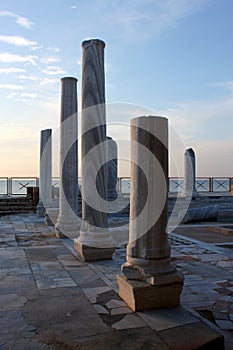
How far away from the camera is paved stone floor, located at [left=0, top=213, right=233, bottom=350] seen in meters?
3.65

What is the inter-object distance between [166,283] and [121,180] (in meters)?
22.6

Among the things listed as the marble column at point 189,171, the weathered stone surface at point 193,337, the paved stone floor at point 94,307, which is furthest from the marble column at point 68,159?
the marble column at point 189,171

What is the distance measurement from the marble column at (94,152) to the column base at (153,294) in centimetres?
287

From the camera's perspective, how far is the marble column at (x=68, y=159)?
34.5 ft

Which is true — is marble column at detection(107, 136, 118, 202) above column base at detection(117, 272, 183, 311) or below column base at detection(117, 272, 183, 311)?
above

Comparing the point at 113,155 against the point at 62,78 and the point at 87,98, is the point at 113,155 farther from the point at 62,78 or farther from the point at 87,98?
the point at 87,98

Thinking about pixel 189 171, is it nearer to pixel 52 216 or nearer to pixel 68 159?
pixel 52 216

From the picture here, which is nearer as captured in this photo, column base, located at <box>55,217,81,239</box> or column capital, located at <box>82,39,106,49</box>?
column capital, located at <box>82,39,106,49</box>

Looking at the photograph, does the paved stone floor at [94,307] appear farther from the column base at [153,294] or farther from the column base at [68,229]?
the column base at [68,229]

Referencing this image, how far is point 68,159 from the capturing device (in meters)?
10.7

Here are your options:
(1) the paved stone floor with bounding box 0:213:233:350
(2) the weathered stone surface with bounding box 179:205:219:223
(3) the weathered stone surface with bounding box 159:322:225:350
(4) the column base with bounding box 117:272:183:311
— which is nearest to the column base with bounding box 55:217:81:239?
(1) the paved stone floor with bounding box 0:213:233:350

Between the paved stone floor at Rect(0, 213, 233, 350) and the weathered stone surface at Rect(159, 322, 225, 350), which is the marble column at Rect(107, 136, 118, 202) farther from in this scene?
the weathered stone surface at Rect(159, 322, 225, 350)

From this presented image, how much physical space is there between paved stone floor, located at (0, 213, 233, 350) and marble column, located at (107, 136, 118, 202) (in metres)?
10.3

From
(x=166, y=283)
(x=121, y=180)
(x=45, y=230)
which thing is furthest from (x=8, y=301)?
(x=121, y=180)
